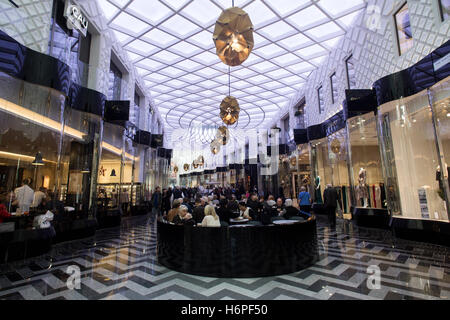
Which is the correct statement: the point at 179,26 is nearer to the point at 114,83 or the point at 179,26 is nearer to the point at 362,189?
the point at 114,83

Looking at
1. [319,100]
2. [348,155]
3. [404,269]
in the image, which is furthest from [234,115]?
[319,100]

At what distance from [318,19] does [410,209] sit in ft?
28.6

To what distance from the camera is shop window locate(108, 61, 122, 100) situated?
10570 mm

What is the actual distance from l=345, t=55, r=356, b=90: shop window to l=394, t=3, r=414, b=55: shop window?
259 centimetres

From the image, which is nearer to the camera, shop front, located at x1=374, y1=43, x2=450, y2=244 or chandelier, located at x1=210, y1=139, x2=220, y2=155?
shop front, located at x1=374, y1=43, x2=450, y2=244

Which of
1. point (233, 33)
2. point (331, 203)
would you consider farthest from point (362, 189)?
point (233, 33)

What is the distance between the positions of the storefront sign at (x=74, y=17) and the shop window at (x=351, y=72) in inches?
428

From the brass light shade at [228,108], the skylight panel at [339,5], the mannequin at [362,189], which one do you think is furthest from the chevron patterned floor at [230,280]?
the skylight panel at [339,5]

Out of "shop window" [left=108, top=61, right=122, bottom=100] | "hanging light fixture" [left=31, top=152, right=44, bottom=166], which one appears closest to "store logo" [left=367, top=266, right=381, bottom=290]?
"hanging light fixture" [left=31, top=152, right=44, bottom=166]

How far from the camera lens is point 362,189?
9547 millimetres

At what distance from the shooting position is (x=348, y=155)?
32.8 feet

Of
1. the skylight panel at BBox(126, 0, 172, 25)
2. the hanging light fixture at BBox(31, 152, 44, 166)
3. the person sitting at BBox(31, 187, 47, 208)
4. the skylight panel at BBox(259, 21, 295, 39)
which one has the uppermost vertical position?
the skylight panel at BBox(126, 0, 172, 25)

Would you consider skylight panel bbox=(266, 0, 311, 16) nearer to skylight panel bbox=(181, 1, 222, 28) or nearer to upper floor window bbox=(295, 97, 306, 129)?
skylight panel bbox=(181, 1, 222, 28)
